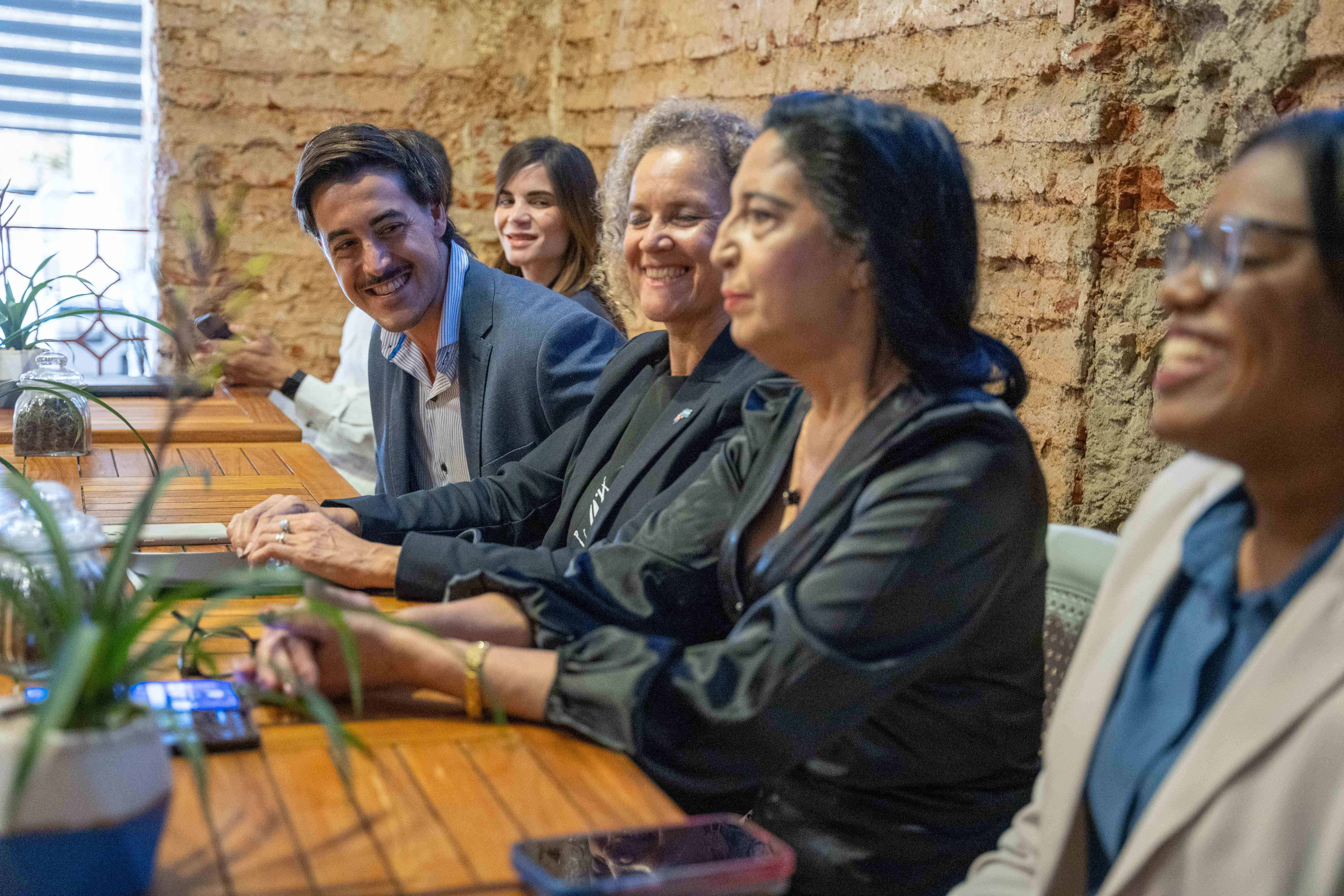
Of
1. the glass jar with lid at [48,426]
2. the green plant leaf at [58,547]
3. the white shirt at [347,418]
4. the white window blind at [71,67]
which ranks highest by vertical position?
the white window blind at [71,67]

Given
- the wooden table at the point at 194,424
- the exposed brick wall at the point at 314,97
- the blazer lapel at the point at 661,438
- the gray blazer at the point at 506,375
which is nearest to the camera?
the blazer lapel at the point at 661,438

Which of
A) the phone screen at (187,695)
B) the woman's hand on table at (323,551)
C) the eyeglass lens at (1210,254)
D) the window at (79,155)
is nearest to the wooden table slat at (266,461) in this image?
the woman's hand on table at (323,551)

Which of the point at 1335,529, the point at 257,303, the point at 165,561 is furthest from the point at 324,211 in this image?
the point at 257,303

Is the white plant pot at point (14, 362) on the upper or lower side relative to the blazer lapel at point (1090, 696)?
lower

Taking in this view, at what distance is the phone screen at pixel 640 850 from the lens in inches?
42.5

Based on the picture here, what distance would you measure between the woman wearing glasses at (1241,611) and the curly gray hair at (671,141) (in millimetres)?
1172

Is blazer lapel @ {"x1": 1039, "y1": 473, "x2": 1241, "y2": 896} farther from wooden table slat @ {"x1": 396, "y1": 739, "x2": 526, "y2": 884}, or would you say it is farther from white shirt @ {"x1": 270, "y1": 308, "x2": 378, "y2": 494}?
white shirt @ {"x1": 270, "y1": 308, "x2": 378, "y2": 494}

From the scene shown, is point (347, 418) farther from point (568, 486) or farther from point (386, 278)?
point (568, 486)

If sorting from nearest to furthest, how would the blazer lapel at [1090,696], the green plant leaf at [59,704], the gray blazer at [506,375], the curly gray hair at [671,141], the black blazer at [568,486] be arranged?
the green plant leaf at [59,704] < the blazer lapel at [1090,696] < the black blazer at [568,486] < the curly gray hair at [671,141] < the gray blazer at [506,375]

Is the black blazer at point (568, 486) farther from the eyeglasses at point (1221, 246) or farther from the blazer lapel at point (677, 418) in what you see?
the eyeglasses at point (1221, 246)

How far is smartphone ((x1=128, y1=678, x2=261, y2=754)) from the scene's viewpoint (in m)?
1.25

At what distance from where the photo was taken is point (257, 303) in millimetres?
5191

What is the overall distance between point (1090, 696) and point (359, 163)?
200 centimetres

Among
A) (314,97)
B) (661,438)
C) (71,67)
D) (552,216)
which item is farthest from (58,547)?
(71,67)
